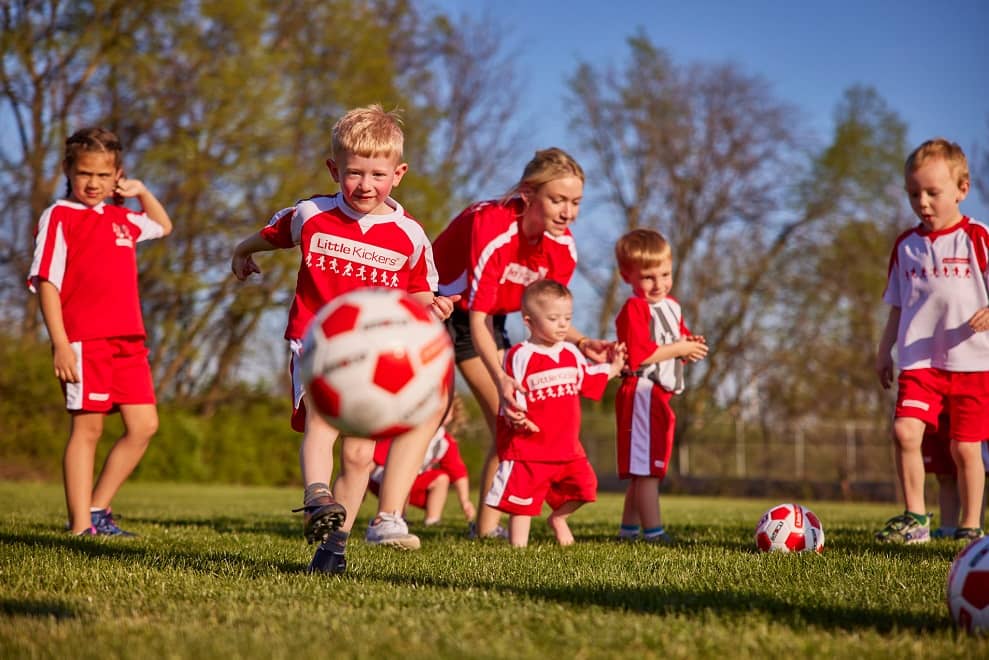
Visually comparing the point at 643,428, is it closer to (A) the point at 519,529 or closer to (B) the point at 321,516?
(A) the point at 519,529

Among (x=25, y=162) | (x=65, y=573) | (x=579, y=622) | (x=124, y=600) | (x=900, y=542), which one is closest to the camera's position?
(x=579, y=622)

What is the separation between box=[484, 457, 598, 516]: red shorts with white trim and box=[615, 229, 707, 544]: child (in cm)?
49

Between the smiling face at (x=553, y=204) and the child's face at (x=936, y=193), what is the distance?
2.09 m

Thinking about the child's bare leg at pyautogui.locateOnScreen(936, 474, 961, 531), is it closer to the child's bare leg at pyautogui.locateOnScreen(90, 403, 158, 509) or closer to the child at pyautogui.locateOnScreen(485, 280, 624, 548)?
the child at pyautogui.locateOnScreen(485, 280, 624, 548)

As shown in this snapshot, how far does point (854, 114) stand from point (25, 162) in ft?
77.0

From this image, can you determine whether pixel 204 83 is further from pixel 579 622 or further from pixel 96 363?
pixel 579 622

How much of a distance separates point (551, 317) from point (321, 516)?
2286 mm

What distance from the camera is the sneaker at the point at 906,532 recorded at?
606 cm

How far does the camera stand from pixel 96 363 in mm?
6070

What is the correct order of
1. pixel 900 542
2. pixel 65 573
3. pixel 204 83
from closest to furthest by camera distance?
pixel 65 573 < pixel 900 542 < pixel 204 83

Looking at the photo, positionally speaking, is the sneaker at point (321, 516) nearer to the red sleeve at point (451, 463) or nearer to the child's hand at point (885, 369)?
the child's hand at point (885, 369)

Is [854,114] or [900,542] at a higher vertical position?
[854,114]

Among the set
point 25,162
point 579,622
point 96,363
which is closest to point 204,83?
point 25,162

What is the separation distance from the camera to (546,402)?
19.2 feet
